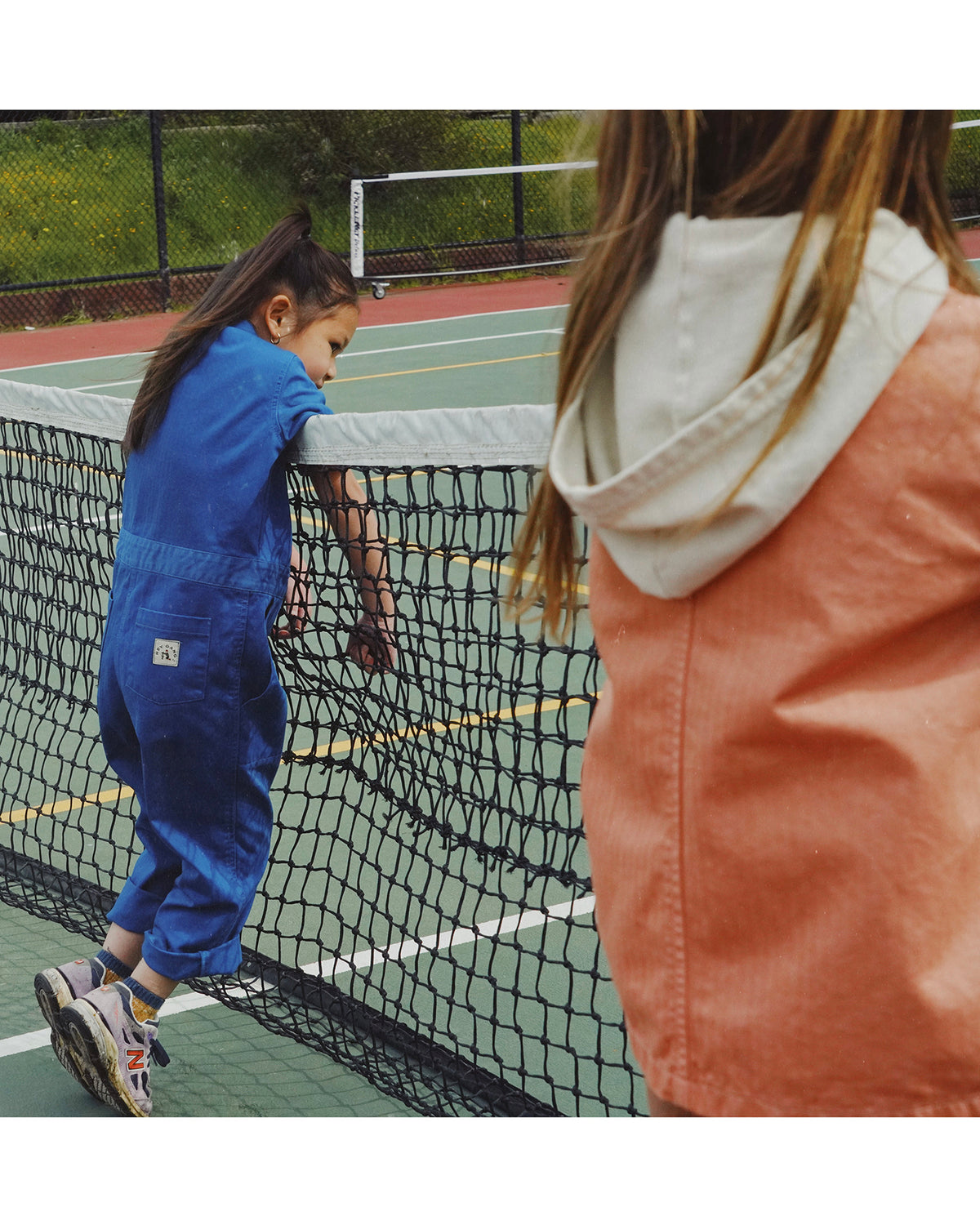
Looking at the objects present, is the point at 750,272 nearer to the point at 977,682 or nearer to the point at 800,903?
the point at 977,682

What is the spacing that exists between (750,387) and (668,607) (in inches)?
7.8

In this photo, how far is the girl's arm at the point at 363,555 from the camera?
2592mm

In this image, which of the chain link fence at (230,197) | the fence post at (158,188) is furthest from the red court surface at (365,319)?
the fence post at (158,188)

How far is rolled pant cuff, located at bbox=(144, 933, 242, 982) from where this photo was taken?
2.47 metres

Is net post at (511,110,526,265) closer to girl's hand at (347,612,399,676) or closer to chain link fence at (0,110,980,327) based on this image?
chain link fence at (0,110,980,327)

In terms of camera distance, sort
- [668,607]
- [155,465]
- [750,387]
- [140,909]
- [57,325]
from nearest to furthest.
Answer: [750,387] → [668,607] → [155,465] → [140,909] → [57,325]

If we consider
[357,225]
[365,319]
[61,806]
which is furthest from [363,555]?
[365,319]

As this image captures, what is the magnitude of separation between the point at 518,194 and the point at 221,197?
3630 millimetres

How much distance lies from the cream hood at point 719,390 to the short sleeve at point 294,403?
1.31 meters

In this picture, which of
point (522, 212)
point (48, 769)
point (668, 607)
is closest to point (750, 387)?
point (668, 607)

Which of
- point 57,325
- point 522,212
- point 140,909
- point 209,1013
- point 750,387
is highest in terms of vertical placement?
point 522,212

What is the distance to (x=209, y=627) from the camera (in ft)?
7.70

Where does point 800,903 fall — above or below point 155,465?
below

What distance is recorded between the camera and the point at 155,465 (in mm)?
2383
